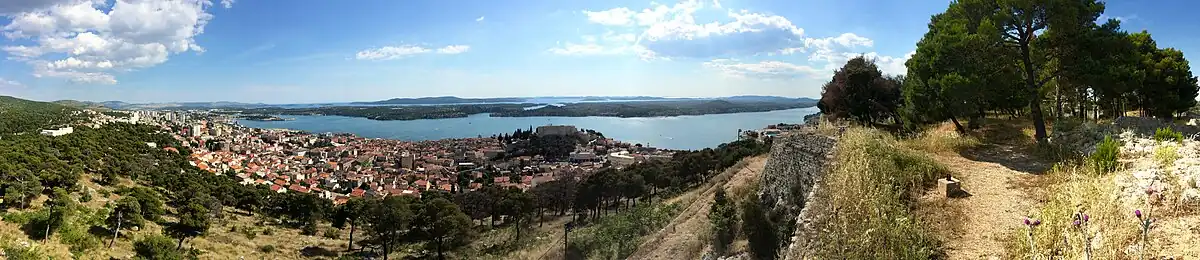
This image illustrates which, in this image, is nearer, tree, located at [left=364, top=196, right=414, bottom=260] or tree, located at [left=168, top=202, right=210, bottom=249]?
tree, located at [left=168, top=202, right=210, bottom=249]

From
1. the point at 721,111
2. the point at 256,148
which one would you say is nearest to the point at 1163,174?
the point at 256,148

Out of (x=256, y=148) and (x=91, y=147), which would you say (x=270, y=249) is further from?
(x=256, y=148)

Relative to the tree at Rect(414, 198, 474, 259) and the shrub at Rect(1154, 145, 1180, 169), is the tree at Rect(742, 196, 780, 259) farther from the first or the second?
the tree at Rect(414, 198, 474, 259)

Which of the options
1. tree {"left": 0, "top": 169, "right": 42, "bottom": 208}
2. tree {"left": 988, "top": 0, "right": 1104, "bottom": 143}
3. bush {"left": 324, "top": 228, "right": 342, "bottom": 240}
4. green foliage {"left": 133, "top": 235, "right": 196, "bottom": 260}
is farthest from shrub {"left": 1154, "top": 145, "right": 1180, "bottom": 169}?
tree {"left": 0, "top": 169, "right": 42, "bottom": 208}

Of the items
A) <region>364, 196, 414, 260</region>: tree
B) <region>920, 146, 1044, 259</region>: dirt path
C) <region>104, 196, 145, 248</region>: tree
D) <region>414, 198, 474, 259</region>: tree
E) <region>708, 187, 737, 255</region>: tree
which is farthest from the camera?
<region>364, 196, 414, 260</region>: tree

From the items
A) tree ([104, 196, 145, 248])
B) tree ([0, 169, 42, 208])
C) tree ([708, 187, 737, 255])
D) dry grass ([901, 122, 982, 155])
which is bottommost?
tree ([104, 196, 145, 248])

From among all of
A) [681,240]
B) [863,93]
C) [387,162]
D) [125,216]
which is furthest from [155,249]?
[387,162]
